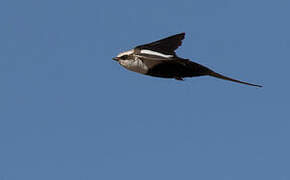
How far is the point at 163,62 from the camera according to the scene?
87.8ft

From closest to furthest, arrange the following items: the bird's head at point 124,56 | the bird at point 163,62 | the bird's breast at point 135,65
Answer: the bird at point 163,62, the bird's breast at point 135,65, the bird's head at point 124,56

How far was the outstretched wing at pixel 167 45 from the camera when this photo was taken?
28.6m

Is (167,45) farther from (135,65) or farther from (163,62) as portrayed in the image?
(163,62)

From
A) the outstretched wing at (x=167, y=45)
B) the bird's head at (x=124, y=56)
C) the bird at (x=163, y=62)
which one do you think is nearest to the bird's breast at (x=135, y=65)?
the bird at (x=163, y=62)

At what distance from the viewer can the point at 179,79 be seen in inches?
1074

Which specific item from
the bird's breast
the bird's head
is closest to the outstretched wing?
the bird's head

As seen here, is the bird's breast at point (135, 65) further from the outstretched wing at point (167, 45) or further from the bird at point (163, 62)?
the outstretched wing at point (167, 45)

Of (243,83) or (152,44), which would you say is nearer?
(243,83)

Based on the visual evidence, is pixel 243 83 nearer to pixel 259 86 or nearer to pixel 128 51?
pixel 259 86

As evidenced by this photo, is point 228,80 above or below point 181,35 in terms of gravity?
below

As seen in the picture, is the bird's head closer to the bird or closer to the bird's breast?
the bird

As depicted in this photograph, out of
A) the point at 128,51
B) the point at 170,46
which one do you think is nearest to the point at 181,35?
the point at 170,46

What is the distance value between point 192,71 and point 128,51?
12.5ft

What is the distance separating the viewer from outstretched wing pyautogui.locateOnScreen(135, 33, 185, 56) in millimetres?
28594
